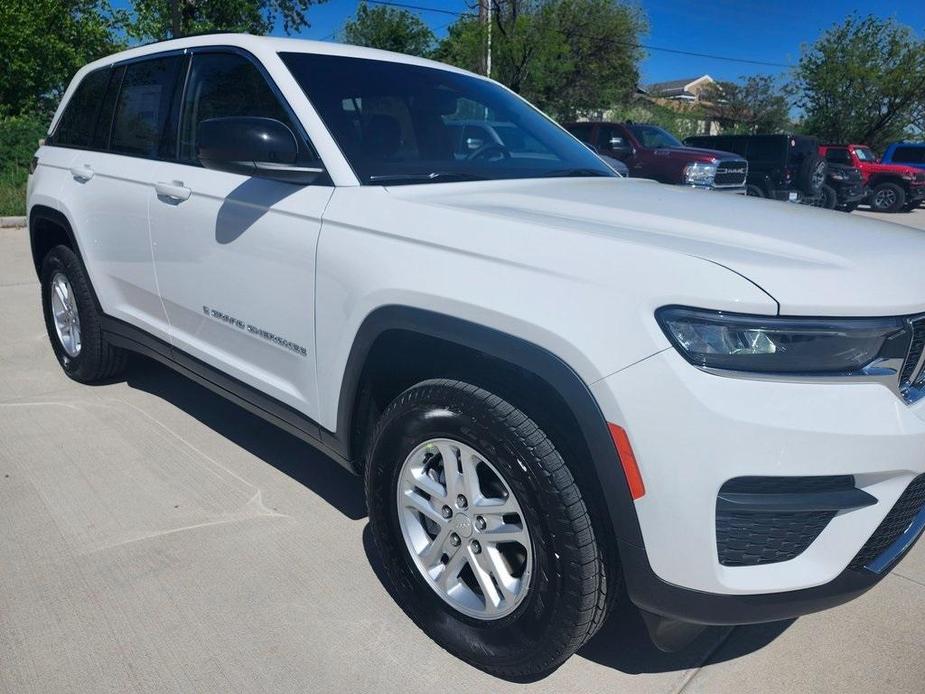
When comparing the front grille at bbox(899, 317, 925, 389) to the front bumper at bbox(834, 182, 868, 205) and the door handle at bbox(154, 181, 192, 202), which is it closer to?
the door handle at bbox(154, 181, 192, 202)

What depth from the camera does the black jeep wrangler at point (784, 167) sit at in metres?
14.8

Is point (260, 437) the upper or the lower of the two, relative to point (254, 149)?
lower

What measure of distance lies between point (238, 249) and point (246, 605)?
4.10ft

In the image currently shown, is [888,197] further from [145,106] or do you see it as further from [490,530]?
[490,530]

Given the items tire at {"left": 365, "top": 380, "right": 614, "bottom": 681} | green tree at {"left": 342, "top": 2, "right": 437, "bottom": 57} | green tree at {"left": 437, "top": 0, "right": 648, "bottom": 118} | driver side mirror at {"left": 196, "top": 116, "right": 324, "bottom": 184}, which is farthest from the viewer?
green tree at {"left": 342, "top": 2, "right": 437, "bottom": 57}

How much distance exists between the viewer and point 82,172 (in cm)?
389

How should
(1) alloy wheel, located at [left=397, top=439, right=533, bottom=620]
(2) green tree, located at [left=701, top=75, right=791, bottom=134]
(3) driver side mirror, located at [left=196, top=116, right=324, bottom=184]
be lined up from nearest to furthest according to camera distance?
(1) alloy wheel, located at [left=397, top=439, right=533, bottom=620], (3) driver side mirror, located at [left=196, top=116, right=324, bottom=184], (2) green tree, located at [left=701, top=75, right=791, bottom=134]

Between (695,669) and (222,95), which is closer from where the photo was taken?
(695,669)

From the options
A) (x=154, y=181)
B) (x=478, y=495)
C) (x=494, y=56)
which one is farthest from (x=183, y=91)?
(x=494, y=56)

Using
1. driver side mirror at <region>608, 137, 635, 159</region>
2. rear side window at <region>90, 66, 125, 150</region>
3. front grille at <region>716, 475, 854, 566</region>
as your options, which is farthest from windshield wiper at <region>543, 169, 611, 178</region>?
driver side mirror at <region>608, 137, 635, 159</region>

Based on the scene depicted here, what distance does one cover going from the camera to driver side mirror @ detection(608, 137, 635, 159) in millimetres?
13209

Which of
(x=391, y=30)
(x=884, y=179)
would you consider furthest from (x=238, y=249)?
(x=391, y=30)

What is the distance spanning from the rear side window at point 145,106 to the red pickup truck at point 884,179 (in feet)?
60.9

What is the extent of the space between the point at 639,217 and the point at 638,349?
630mm
